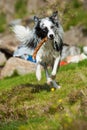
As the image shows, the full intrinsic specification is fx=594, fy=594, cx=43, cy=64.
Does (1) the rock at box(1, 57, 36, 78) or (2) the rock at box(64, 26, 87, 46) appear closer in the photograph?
(1) the rock at box(1, 57, 36, 78)

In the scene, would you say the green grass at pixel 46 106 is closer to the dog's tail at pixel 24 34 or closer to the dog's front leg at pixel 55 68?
the dog's front leg at pixel 55 68

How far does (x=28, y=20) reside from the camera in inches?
1576

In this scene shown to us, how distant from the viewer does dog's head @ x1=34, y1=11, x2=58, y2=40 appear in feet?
47.1

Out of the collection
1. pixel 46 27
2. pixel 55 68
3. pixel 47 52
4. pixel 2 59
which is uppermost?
pixel 46 27

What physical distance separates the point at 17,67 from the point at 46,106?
13.8m

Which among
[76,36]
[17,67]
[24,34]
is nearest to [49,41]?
[24,34]

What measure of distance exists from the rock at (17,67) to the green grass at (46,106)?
819cm

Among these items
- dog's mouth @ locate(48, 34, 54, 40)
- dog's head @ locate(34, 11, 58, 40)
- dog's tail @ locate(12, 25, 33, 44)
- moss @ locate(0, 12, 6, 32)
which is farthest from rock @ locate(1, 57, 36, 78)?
moss @ locate(0, 12, 6, 32)

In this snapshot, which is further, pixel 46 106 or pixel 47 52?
pixel 47 52

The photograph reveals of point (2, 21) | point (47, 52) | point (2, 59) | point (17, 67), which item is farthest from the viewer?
point (2, 21)

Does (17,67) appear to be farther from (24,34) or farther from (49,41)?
(49,41)

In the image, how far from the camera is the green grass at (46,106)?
816 cm

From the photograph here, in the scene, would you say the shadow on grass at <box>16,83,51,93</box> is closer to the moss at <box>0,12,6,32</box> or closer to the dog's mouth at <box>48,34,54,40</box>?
the dog's mouth at <box>48,34,54,40</box>

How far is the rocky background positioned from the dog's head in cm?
1019
